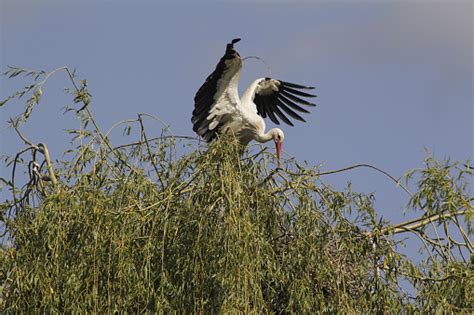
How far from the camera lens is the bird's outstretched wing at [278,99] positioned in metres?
9.16

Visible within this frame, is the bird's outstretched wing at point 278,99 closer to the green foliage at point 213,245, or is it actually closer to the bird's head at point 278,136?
the bird's head at point 278,136

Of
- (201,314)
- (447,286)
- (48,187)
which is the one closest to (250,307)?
(201,314)

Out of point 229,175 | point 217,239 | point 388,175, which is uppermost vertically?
point 388,175

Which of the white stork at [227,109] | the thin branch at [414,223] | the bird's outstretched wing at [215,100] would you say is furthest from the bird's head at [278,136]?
the thin branch at [414,223]

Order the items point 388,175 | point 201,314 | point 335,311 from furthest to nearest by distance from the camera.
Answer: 1. point 388,175
2. point 335,311
3. point 201,314

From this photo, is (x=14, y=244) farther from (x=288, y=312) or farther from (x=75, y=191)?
(x=288, y=312)

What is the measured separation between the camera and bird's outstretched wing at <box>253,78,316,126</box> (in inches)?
360

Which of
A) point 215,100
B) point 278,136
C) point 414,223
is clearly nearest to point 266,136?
point 278,136

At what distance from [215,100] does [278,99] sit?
1.12 m

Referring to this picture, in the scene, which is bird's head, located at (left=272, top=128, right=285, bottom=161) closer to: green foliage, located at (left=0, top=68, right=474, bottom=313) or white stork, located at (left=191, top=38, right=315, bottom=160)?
white stork, located at (left=191, top=38, right=315, bottom=160)

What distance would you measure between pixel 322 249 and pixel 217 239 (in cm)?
68

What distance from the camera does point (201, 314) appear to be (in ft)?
16.8

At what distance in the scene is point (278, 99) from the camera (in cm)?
926

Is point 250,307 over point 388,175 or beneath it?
beneath
